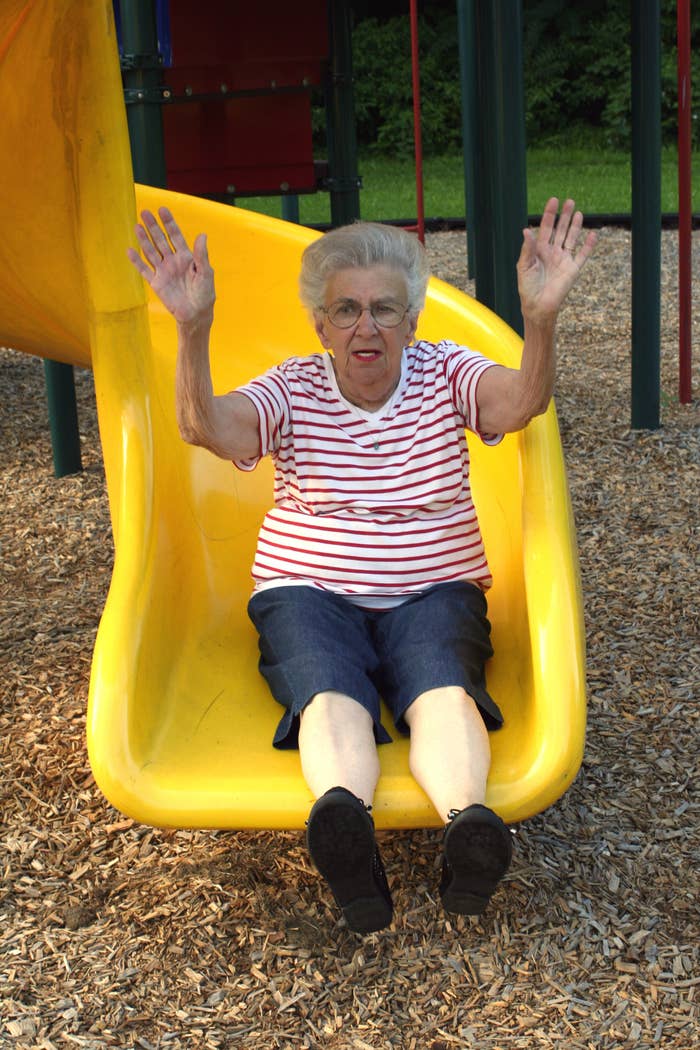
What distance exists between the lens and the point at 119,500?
2.40 m

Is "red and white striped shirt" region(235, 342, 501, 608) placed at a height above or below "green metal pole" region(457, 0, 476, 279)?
below

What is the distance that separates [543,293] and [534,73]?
14961 millimetres

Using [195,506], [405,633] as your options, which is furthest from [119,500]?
[405,633]

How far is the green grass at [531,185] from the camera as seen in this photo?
11133mm

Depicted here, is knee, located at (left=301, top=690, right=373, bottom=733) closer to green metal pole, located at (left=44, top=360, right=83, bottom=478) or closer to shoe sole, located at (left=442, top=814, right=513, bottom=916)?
shoe sole, located at (left=442, top=814, right=513, bottom=916)

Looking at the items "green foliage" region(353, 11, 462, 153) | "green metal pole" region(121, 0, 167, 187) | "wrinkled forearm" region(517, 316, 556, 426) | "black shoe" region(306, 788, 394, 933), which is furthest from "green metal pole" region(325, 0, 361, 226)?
"green foliage" region(353, 11, 462, 153)

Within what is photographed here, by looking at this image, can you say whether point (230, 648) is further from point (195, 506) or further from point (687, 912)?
point (687, 912)

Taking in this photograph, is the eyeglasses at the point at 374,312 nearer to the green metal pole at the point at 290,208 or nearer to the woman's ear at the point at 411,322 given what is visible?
the woman's ear at the point at 411,322

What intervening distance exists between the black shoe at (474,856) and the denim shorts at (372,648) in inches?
11.4

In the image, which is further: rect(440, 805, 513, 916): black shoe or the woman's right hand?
the woman's right hand

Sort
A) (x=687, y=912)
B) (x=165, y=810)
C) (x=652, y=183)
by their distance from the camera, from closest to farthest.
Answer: (x=165, y=810) → (x=687, y=912) → (x=652, y=183)

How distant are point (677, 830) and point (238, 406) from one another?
1028 millimetres

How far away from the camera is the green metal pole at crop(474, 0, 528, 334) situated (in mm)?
3285

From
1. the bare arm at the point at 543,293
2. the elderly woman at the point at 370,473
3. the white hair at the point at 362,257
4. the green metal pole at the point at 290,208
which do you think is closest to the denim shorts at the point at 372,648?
the elderly woman at the point at 370,473
